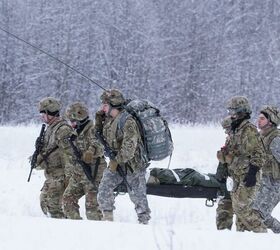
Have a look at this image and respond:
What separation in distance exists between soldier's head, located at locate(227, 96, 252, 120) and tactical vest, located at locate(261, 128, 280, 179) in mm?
335

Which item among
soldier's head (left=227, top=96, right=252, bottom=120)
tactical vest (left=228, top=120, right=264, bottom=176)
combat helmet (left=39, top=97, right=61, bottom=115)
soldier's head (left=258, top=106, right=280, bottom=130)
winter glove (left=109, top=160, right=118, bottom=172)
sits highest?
soldier's head (left=227, top=96, right=252, bottom=120)

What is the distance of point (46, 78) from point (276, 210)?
30734 mm

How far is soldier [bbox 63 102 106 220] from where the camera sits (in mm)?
7777

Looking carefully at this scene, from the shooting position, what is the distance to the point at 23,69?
132ft

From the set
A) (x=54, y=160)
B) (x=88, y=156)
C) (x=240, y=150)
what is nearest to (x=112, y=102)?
(x=88, y=156)

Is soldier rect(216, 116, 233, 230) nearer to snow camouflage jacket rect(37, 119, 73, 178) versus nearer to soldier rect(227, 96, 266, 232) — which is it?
soldier rect(227, 96, 266, 232)

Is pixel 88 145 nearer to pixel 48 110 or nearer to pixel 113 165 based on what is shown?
pixel 48 110

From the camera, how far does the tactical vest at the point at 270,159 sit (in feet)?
23.9

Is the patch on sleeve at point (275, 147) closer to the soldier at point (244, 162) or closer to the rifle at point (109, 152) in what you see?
the soldier at point (244, 162)

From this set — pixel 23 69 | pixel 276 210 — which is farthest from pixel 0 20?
pixel 276 210

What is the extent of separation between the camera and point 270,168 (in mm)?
7352

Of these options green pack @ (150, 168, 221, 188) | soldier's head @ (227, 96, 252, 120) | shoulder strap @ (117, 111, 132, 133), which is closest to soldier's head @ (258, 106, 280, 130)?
soldier's head @ (227, 96, 252, 120)

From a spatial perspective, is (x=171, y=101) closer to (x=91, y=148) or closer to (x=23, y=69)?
(x=23, y=69)

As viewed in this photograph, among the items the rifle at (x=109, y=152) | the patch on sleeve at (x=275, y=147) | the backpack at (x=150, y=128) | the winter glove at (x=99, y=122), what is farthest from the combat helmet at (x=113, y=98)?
the patch on sleeve at (x=275, y=147)
